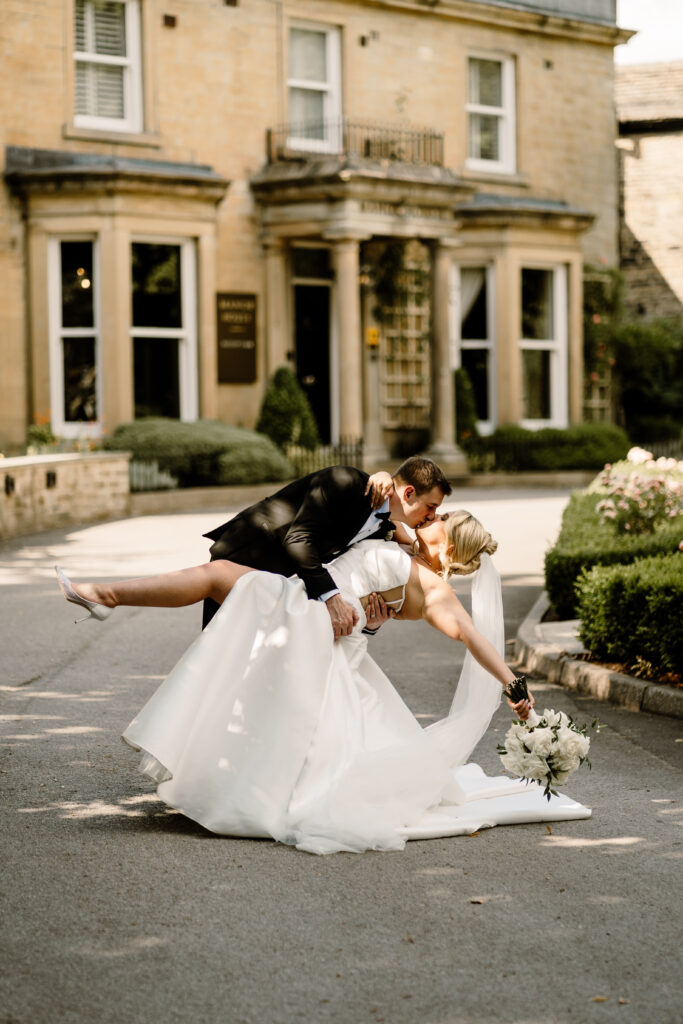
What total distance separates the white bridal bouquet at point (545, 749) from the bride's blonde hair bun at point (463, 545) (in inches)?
24.9

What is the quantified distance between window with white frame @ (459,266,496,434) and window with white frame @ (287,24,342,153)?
11.6 ft

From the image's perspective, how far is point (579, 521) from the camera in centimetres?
1128

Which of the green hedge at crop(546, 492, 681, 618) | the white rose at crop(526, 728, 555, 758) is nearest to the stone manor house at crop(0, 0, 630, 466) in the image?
the green hedge at crop(546, 492, 681, 618)

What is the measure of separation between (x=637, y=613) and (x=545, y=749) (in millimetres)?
2764

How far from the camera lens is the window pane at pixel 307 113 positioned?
71.8 ft

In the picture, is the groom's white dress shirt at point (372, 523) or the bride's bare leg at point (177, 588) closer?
the bride's bare leg at point (177, 588)

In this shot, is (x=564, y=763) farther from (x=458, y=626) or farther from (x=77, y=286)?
(x=77, y=286)

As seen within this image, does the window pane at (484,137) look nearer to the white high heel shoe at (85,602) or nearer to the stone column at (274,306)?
the stone column at (274,306)

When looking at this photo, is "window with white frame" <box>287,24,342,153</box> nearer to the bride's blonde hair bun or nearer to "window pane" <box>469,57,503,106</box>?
"window pane" <box>469,57,503,106</box>

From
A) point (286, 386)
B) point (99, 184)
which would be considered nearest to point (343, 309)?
point (286, 386)

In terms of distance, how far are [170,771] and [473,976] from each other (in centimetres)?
182

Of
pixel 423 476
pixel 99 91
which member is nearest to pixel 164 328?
pixel 99 91

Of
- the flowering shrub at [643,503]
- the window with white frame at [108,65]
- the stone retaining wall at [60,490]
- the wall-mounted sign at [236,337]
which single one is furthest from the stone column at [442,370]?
the flowering shrub at [643,503]

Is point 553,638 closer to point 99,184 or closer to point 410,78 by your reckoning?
point 99,184
